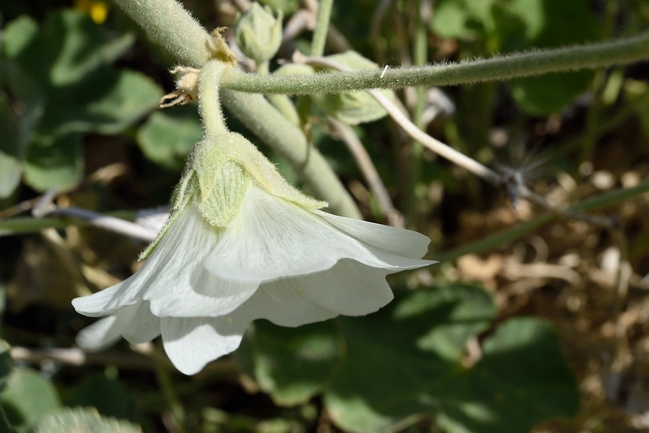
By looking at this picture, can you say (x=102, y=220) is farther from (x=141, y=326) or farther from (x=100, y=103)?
(x=100, y=103)

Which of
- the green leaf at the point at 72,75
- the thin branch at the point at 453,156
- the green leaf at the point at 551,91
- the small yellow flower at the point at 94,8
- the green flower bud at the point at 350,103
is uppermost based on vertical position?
the small yellow flower at the point at 94,8

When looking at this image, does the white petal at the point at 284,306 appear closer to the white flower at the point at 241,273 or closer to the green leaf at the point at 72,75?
the white flower at the point at 241,273

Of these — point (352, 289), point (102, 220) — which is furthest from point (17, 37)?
point (352, 289)

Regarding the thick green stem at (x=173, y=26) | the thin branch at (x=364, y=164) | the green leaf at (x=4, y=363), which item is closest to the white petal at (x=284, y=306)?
the thick green stem at (x=173, y=26)

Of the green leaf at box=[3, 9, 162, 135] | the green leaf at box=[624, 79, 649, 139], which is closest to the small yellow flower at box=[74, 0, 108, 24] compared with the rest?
the green leaf at box=[3, 9, 162, 135]

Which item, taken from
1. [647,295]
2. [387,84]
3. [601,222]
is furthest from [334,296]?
[647,295]

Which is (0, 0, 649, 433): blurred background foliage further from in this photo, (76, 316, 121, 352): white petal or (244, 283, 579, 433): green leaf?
(76, 316, 121, 352): white petal
